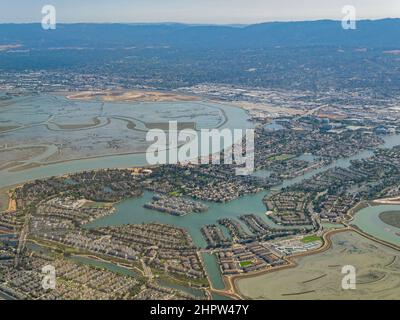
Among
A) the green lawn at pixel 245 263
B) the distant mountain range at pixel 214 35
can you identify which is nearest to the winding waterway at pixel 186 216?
the green lawn at pixel 245 263

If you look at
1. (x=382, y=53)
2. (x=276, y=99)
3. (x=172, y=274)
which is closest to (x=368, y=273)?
(x=172, y=274)

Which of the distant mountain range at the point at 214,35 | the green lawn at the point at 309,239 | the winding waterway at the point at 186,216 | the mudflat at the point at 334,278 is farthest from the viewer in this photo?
the distant mountain range at the point at 214,35

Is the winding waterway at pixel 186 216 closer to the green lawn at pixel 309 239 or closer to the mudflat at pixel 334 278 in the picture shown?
the mudflat at pixel 334 278

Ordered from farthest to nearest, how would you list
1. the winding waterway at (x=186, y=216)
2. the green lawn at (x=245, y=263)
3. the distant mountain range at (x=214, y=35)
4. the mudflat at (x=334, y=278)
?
the distant mountain range at (x=214, y=35) → the winding waterway at (x=186, y=216) → the green lawn at (x=245, y=263) → the mudflat at (x=334, y=278)

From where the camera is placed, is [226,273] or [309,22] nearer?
[226,273]

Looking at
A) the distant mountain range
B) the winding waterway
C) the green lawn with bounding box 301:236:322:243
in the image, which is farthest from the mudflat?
the distant mountain range

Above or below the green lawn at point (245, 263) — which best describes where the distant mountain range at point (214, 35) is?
above

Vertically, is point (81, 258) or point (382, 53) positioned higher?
point (382, 53)

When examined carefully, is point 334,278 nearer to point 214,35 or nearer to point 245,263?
point 245,263

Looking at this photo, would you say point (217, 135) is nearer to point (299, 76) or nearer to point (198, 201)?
point (198, 201)
